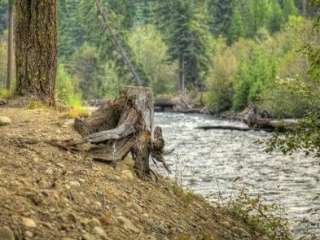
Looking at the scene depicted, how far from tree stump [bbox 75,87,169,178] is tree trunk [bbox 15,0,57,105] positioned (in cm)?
287

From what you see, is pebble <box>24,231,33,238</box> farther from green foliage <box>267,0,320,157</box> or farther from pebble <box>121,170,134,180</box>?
green foliage <box>267,0,320,157</box>

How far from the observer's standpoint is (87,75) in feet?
354

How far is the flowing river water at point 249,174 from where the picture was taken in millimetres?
15508

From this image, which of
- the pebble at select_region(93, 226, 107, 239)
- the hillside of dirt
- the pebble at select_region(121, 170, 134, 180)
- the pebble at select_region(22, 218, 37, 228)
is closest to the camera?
the pebble at select_region(22, 218, 37, 228)

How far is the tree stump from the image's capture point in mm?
9000

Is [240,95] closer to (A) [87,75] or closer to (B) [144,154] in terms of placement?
(A) [87,75]

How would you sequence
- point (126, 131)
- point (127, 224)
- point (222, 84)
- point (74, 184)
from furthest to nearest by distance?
1. point (222, 84)
2. point (126, 131)
3. point (74, 184)
4. point (127, 224)

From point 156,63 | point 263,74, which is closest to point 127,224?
point 263,74

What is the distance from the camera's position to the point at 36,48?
12.4 m

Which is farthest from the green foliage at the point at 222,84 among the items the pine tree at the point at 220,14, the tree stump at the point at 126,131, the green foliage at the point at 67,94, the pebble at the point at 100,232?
the pebble at the point at 100,232

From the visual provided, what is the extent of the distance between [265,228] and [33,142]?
402cm

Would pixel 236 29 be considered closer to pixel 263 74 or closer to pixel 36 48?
pixel 263 74

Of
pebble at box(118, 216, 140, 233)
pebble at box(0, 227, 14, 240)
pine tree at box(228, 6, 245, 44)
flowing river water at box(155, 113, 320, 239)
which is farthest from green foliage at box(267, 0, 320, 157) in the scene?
pine tree at box(228, 6, 245, 44)

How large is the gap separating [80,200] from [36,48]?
6.03m
